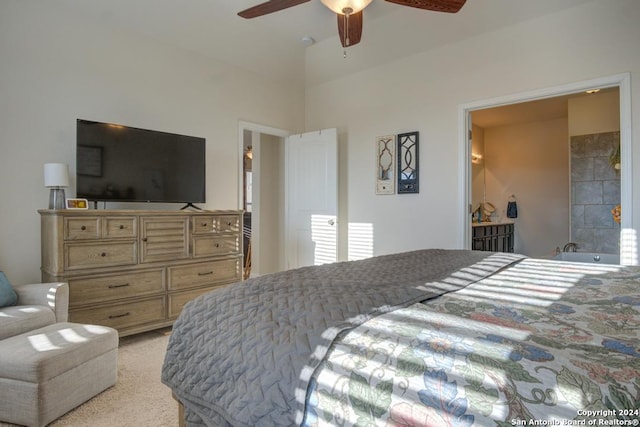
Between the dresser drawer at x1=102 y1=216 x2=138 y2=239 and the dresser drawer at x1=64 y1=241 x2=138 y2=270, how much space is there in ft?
0.18

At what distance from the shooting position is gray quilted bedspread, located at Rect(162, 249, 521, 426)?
2.59 ft

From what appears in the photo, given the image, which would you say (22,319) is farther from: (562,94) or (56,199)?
(562,94)

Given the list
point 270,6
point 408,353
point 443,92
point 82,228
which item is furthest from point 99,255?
point 443,92

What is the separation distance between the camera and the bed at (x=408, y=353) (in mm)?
596

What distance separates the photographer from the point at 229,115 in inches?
165

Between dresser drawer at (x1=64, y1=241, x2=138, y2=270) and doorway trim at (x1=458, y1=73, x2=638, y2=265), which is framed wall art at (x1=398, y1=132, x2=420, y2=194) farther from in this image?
dresser drawer at (x1=64, y1=241, x2=138, y2=270)

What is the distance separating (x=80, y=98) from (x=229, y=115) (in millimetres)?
1527

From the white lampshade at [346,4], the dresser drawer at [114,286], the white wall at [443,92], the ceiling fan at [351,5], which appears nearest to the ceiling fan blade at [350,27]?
the ceiling fan at [351,5]

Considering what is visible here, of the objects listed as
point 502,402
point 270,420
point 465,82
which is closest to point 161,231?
point 270,420

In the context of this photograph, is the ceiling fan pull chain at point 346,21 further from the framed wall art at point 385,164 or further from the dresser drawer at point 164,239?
the dresser drawer at point 164,239

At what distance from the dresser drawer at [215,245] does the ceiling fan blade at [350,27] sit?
2.09 m

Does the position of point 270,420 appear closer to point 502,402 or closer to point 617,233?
point 502,402

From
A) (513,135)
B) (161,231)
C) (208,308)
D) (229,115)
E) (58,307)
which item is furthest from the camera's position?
(513,135)

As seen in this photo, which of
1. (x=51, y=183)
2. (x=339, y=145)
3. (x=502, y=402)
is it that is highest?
(x=339, y=145)
